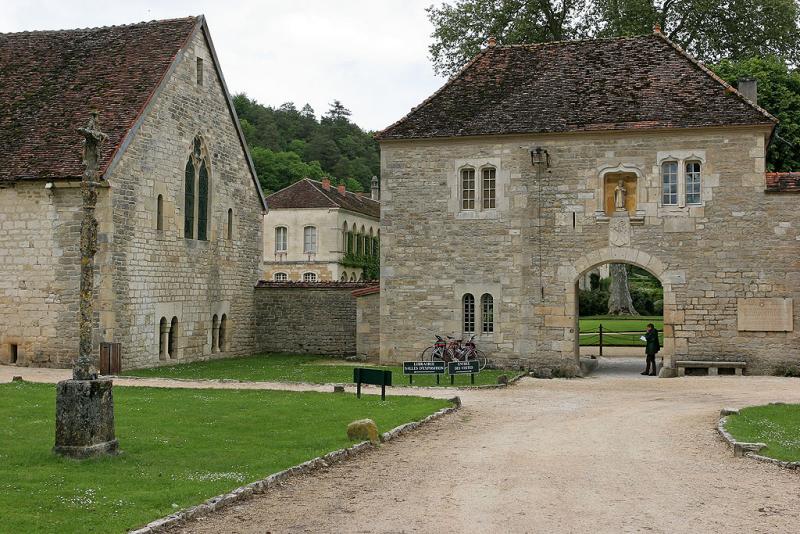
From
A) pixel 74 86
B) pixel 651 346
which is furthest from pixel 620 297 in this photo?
pixel 74 86

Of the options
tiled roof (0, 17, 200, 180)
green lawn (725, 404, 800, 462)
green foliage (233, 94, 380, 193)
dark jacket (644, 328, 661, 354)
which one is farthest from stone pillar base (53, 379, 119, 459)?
green foliage (233, 94, 380, 193)

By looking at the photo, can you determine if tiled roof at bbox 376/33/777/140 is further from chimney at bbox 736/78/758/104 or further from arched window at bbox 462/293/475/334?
arched window at bbox 462/293/475/334

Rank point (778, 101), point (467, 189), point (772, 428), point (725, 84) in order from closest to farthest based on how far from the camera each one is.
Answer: point (772, 428) → point (725, 84) → point (467, 189) → point (778, 101)

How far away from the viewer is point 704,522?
357 inches

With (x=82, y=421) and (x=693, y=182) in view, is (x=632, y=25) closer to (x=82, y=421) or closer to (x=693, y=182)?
(x=693, y=182)

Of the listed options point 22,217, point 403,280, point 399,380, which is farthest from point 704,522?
point 22,217

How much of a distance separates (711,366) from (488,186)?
Result: 8.06m

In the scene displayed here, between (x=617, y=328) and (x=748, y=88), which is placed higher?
(x=748, y=88)

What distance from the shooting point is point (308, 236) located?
58844 millimetres

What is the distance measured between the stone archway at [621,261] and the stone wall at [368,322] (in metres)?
6.01

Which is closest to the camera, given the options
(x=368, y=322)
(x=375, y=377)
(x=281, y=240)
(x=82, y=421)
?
(x=82, y=421)

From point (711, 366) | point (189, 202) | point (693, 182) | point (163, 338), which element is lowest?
point (711, 366)

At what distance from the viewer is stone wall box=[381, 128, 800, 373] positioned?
24906 mm

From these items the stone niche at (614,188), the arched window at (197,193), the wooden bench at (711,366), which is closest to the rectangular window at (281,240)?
the arched window at (197,193)
